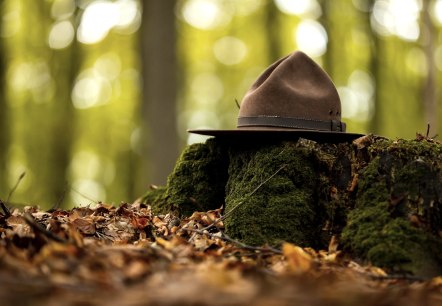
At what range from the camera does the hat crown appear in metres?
4.00

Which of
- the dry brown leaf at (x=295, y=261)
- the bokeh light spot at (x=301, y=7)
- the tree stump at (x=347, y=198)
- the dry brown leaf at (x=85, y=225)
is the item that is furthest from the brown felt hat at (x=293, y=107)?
the bokeh light spot at (x=301, y=7)

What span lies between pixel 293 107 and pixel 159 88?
6.18 m

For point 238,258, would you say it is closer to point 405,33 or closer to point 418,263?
point 418,263

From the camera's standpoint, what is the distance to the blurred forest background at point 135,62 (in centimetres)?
1565

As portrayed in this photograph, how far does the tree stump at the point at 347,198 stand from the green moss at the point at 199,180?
0.28 meters

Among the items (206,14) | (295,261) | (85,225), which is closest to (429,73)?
(206,14)

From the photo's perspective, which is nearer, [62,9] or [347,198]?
[347,198]

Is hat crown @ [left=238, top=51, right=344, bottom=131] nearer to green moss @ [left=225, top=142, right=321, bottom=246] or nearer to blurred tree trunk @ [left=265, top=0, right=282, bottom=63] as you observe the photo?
green moss @ [left=225, top=142, right=321, bottom=246]

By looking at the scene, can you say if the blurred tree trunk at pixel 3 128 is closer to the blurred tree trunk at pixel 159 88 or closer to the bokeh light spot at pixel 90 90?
the bokeh light spot at pixel 90 90

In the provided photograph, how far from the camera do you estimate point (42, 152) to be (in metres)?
16.9

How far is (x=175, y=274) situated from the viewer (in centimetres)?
216

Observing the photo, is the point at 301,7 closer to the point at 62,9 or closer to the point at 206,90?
the point at 206,90

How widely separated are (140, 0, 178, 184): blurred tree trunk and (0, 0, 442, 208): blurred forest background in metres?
3.96

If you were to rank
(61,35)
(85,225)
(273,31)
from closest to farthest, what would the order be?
(85,225), (61,35), (273,31)
